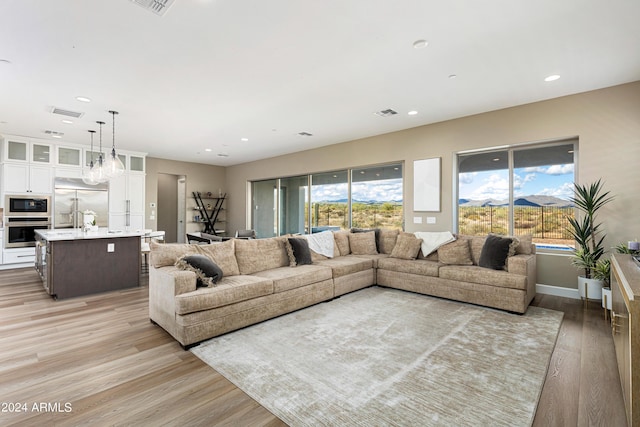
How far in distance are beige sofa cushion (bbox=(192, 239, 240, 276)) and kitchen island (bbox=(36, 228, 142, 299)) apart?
6.38 ft

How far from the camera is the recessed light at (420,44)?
2.85 meters

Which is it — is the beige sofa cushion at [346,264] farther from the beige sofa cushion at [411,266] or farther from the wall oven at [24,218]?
the wall oven at [24,218]

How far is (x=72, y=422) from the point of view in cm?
180

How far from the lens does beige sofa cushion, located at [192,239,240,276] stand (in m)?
3.65

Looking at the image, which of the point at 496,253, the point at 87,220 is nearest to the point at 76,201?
the point at 87,220

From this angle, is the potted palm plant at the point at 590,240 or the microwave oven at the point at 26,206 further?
the microwave oven at the point at 26,206

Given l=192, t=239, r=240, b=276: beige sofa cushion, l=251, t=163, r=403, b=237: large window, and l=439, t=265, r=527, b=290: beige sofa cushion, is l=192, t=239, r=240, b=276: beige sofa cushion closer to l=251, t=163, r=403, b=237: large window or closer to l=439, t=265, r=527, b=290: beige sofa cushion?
l=439, t=265, r=527, b=290: beige sofa cushion

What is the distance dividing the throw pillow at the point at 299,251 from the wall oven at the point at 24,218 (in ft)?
18.9

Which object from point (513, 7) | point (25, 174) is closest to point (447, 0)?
point (513, 7)

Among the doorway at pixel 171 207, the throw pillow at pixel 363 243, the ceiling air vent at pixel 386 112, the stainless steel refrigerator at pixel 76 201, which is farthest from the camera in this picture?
the doorway at pixel 171 207

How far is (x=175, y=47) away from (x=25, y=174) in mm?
6121

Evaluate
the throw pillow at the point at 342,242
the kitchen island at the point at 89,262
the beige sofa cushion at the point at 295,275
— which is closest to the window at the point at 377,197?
the throw pillow at the point at 342,242

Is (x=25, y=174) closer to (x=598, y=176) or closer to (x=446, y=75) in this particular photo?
(x=446, y=75)

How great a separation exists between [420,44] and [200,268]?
310cm
